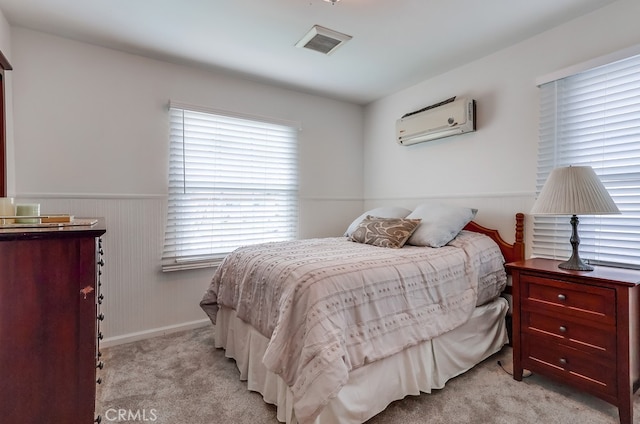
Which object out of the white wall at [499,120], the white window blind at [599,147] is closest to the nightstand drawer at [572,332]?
A: the white window blind at [599,147]

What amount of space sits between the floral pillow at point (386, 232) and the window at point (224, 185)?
42.6 inches

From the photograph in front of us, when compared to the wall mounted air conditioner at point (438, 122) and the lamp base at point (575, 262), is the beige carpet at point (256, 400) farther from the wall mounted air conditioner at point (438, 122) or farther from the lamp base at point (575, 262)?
the wall mounted air conditioner at point (438, 122)

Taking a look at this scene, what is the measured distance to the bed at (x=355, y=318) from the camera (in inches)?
56.9

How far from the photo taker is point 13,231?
1.03 metres

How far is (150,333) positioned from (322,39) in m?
2.82

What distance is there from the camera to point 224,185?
3084 mm

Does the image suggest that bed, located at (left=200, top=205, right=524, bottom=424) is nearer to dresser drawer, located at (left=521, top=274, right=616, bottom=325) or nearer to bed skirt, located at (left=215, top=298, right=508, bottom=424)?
bed skirt, located at (left=215, top=298, right=508, bottom=424)

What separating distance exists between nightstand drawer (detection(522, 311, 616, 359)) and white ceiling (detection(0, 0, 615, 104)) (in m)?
1.98

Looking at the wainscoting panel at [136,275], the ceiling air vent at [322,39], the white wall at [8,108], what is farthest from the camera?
the wainscoting panel at [136,275]

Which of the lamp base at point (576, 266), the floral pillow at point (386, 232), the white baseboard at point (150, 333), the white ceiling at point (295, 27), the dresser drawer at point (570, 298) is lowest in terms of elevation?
the white baseboard at point (150, 333)

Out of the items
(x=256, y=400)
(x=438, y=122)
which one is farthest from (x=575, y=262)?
(x=256, y=400)

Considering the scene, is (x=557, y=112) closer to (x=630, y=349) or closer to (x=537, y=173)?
(x=537, y=173)

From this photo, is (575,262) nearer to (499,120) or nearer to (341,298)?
(499,120)

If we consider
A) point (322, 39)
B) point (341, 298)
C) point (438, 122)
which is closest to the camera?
point (341, 298)
